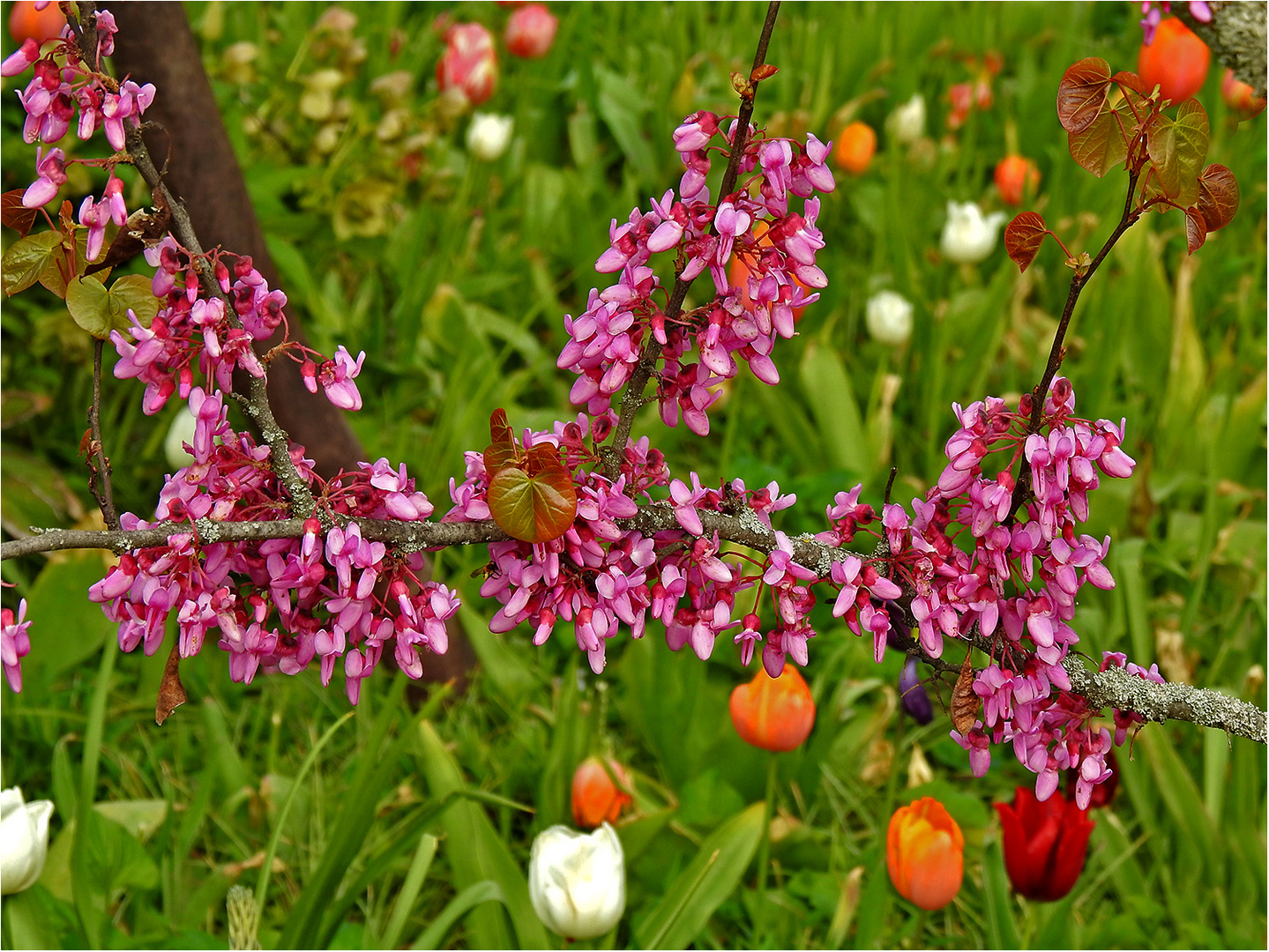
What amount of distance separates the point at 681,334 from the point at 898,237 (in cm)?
161

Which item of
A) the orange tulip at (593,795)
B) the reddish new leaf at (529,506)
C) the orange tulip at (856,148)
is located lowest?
the orange tulip at (593,795)

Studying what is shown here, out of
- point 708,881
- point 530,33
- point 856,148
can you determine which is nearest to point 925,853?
point 708,881

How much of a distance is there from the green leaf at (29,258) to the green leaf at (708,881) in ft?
2.87

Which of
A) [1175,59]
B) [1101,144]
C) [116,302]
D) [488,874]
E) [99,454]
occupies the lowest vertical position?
[488,874]

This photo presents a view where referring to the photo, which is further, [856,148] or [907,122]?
[907,122]

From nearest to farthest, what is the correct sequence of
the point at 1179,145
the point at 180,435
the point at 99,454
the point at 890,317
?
1. the point at 1179,145
2. the point at 99,454
3. the point at 180,435
4. the point at 890,317

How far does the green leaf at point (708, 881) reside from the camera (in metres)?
1.23

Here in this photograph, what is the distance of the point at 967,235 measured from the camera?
2180mm

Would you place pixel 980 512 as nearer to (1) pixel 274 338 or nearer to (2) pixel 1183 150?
(2) pixel 1183 150

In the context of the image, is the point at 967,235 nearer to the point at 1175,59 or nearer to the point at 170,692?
the point at 1175,59

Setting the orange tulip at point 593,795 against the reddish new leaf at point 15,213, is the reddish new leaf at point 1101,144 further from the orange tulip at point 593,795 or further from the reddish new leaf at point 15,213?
the orange tulip at point 593,795

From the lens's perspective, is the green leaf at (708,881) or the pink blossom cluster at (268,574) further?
the green leaf at (708,881)

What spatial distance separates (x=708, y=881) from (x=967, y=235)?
1.41 m

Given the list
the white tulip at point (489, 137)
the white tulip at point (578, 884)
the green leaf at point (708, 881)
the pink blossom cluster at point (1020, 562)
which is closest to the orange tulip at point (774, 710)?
the green leaf at point (708, 881)
